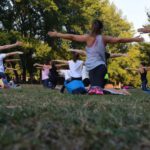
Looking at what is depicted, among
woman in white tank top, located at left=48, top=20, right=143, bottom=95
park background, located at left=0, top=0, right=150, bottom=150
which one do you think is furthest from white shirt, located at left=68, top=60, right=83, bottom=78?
woman in white tank top, located at left=48, top=20, right=143, bottom=95

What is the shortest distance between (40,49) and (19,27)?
444 centimetres

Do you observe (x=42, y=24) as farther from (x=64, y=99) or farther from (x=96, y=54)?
(x=64, y=99)

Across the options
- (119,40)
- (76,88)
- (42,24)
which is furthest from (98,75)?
(42,24)

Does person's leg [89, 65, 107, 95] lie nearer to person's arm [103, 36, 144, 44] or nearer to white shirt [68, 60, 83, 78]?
person's arm [103, 36, 144, 44]

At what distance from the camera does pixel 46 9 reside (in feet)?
161

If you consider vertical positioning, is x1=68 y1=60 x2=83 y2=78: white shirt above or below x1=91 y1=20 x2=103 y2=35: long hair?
below

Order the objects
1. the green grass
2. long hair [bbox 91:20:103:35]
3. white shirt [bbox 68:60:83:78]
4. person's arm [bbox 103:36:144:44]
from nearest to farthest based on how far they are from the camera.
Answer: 1. the green grass
2. person's arm [bbox 103:36:144:44]
3. long hair [bbox 91:20:103:35]
4. white shirt [bbox 68:60:83:78]

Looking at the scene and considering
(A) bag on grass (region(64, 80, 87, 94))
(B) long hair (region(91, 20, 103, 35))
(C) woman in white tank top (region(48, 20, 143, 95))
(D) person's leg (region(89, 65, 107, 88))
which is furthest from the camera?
(A) bag on grass (region(64, 80, 87, 94))

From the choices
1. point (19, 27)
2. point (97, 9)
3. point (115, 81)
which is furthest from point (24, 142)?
point (115, 81)

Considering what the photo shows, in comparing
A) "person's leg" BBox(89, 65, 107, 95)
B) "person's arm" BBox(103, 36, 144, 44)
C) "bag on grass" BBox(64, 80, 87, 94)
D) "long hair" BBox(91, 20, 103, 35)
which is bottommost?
"bag on grass" BBox(64, 80, 87, 94)

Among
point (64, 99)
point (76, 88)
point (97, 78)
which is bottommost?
point (76, 88)

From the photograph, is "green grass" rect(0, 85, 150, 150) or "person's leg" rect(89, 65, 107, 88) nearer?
"green grass" rect(0, 85, 150, 150)

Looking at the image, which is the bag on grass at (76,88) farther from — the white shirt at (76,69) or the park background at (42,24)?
the park background at (42,24)

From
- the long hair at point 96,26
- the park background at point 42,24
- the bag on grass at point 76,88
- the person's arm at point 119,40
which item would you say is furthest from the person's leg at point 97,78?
the park background at point 42,24
